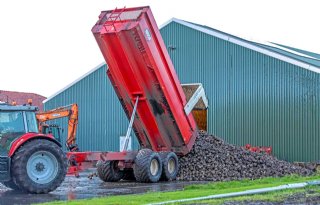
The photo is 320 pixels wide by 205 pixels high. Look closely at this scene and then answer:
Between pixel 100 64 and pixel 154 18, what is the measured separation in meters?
13.6

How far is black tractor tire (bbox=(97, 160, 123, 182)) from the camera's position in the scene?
21828 mm

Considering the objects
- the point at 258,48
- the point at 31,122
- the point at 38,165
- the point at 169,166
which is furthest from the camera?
the point at 258,48

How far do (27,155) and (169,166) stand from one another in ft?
24.0

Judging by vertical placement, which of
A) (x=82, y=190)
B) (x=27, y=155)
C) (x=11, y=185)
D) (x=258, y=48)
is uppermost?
(x=258, y=48)

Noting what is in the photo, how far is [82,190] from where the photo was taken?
1805cm

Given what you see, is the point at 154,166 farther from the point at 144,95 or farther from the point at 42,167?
the point at 42,167

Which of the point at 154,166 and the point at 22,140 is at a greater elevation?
the point at 22,140

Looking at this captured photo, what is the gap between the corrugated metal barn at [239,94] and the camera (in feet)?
90.4

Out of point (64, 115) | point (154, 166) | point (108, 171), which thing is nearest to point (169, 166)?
point (154, 166)

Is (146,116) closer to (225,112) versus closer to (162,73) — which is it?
(162,73)

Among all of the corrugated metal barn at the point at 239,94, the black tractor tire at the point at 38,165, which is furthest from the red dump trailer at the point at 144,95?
the corrugated metal barn at the point at 239,94

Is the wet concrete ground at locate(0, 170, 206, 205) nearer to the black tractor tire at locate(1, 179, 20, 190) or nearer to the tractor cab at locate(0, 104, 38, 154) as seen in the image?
the black tractor tire at locate(1, 179, 20, 190)

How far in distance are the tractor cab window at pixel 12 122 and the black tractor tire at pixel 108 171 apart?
5.59 m

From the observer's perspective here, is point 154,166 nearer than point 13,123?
No
